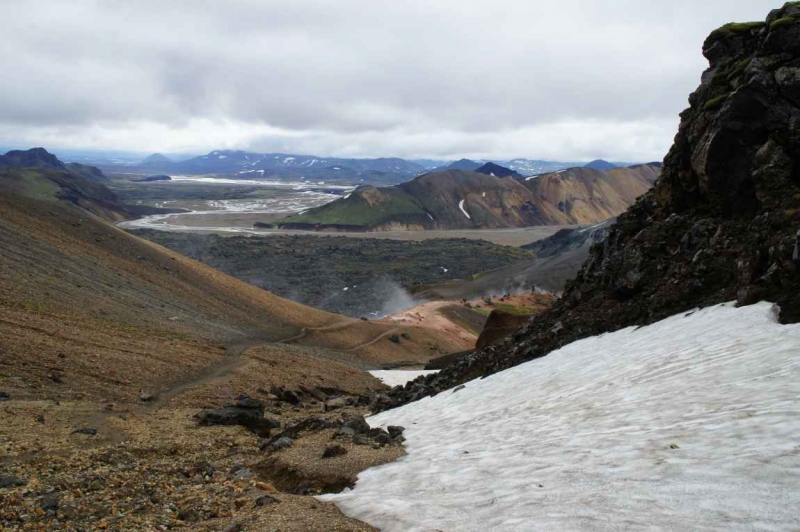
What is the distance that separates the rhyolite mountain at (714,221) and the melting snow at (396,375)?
14.5 m

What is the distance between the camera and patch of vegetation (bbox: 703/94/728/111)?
859 inches

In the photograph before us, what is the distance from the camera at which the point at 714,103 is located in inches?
878

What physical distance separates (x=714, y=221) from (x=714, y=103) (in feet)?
16.4

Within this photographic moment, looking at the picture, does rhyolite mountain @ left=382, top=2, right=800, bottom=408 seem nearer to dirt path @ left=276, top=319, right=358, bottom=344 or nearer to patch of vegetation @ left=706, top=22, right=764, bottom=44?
patch of vegetation @ left=706, top=22, right=764, bottom=44

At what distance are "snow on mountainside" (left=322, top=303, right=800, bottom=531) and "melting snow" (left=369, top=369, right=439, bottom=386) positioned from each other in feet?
79.7

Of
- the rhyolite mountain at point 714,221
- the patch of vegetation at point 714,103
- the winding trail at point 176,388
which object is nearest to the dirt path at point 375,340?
the winding trail at point 176,388

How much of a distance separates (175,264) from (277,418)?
3573cm

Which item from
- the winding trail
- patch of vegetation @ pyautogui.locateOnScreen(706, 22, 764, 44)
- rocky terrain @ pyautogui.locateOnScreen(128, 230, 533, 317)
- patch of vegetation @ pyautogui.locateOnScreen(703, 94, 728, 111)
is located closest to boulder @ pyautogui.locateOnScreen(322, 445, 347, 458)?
the winding trail

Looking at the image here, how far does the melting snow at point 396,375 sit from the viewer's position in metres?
41.0

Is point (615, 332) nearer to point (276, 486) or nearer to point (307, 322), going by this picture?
point (276, 486)

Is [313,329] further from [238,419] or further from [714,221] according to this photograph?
[714,221]

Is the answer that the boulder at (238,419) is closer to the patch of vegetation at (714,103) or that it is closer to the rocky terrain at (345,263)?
the patch of vegetation at (714,103)

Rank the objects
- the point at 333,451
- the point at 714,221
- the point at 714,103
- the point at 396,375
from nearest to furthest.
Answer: the point at 333,451 < the point at 714,221 < the point at 714,103 < the point at 396,375

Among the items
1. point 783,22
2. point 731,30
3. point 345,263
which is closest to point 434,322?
point 731,30
